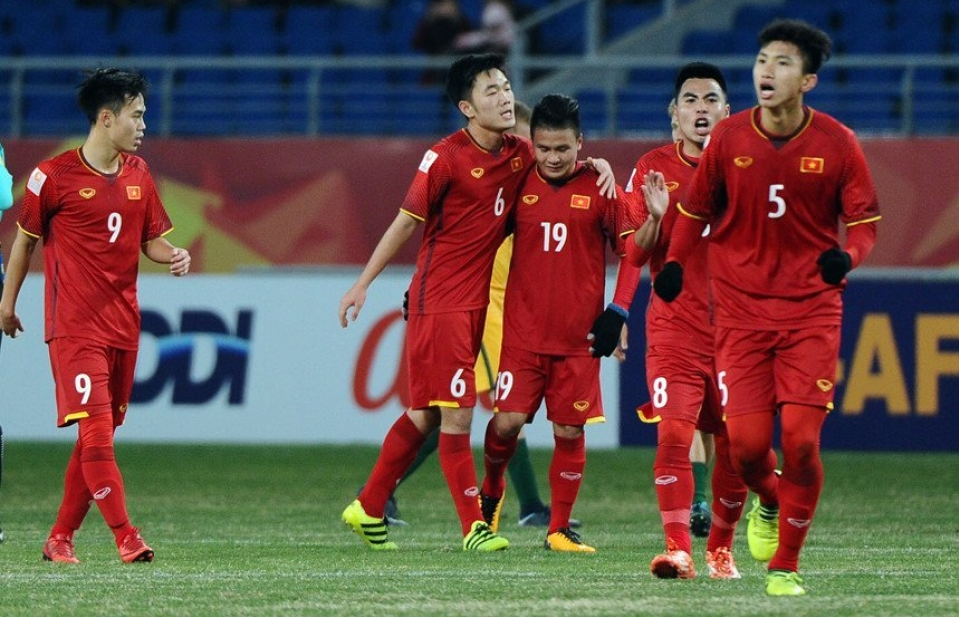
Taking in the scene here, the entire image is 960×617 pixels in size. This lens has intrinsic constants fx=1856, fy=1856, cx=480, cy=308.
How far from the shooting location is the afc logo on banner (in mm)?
15445

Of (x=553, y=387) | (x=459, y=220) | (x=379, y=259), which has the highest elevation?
(x=459, y=220)

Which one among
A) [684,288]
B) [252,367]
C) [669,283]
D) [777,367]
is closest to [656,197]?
[669,283]

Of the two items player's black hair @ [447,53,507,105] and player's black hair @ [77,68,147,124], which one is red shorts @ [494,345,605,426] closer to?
player's black hair @ [447,53,507,105]

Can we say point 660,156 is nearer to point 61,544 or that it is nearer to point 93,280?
point 93,280

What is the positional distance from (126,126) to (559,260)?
2113 mm

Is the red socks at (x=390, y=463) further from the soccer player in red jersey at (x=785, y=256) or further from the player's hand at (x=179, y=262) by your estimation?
the soccer player in red jersey at (x=785, y=256)

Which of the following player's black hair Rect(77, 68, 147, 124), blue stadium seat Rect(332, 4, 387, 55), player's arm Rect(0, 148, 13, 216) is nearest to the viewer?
player's black hair Rect(77, 68, 147, 124)

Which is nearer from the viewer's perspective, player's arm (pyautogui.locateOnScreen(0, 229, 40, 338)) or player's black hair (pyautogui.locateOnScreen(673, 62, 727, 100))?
player's arm (pyautogui.locateOnScreen(0, 229, 40, 338))

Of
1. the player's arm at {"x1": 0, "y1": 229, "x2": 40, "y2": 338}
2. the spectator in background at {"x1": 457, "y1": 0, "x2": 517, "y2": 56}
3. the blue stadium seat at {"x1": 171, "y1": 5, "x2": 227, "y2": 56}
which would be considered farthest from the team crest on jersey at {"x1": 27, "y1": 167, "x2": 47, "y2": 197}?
the blue stadium seat at {"x1": 171, "y1": 5, "x2": 227, "y2": 56}

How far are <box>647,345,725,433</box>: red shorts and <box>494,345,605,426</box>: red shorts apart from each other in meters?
0.60

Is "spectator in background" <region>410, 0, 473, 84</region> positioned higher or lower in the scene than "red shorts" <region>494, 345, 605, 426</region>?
higher

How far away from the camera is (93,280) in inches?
326

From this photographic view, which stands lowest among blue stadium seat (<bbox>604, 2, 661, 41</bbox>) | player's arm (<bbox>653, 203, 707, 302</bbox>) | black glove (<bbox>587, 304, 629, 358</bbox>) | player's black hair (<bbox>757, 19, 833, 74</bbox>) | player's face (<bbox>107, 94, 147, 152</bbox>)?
black glove (<bbox>587, 304, 629, 358</bbox>)

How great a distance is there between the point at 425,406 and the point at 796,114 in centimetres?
286
